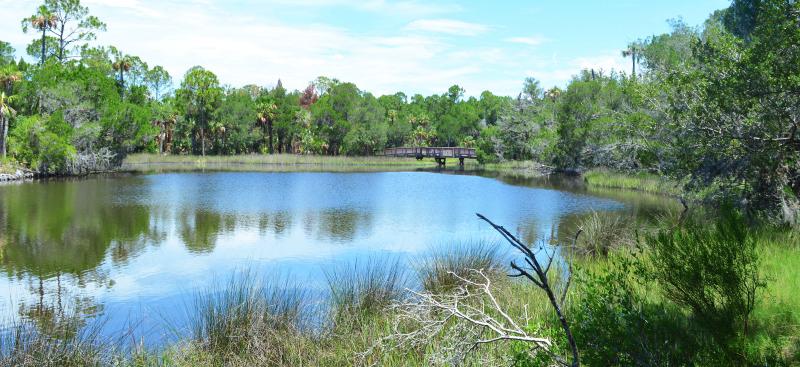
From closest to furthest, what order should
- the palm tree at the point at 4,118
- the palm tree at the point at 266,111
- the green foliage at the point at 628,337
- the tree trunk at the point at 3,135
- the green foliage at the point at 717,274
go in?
the green foliage at the point at 628,337, the green foliage at the point at 717,274, the palm tree at the point at 4,118, the tree trunk at the point at 3,135, the palm tree at the point at 266,111

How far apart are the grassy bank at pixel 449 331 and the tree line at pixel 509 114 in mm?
2522

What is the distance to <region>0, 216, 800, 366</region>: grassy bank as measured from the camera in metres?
4.54

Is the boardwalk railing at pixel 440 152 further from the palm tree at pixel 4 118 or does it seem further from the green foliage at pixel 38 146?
the palm tree at pixel 4 118

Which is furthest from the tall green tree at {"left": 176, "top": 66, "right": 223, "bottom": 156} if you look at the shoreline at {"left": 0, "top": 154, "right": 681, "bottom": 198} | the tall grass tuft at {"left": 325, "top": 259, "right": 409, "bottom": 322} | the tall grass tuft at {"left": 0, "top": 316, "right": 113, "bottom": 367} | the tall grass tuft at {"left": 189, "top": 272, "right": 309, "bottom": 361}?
the tall grass tuft at {"left": 0, "top": 316, "right": 113, "bottom": 367}

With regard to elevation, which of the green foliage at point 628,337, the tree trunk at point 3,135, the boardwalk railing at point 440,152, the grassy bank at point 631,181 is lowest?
the grassy bank at point 631,181

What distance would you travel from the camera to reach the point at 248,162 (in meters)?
65.9

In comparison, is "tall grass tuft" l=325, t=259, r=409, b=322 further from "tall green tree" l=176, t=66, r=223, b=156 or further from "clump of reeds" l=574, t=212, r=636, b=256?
"tall green tree" l=176, t=66, r=223, b=156

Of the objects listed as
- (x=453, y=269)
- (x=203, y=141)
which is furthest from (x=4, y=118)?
(x=453, y=269)

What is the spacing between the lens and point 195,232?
18.4 m

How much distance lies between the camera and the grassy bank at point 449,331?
4543mm

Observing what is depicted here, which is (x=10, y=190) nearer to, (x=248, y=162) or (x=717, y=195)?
(x=717, y=195)

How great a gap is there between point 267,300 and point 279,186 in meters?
28.8

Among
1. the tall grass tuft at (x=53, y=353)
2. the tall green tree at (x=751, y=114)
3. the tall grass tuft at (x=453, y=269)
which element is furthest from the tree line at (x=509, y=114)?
the tall grass tuft at (x=53, y=353)

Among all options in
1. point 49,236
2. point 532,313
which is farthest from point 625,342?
point 49,236
